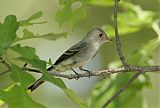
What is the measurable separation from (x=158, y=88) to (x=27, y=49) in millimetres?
4208

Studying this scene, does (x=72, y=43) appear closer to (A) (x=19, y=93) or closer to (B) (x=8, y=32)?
(B) (x=8, y=32)

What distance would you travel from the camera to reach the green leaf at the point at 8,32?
7.19 ft

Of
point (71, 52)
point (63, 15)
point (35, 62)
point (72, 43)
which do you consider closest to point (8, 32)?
point (35, 62)

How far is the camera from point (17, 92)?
2109 mm

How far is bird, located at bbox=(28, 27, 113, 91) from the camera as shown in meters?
3.35

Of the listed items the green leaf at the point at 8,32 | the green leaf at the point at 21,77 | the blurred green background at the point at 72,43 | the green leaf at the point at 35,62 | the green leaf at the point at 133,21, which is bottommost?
the blurred green background at the point at 72,43

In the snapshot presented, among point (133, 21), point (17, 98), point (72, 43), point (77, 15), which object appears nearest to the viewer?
point (17, 98)

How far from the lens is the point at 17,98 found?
2.07 meters

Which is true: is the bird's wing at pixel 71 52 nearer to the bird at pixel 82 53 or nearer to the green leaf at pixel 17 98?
the bird at pixel 82 53

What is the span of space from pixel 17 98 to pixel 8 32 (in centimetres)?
31

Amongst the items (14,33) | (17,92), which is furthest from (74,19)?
(17,92)

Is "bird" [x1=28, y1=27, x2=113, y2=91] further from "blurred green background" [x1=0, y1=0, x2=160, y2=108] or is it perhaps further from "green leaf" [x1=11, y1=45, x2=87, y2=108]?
"blurred green background" [x1=0, y1=0, x2=160, y2=108]

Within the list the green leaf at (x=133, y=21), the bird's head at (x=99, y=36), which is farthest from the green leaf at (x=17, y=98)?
the bird's head at (x=99, y=36)

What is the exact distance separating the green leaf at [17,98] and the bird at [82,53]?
981mm
